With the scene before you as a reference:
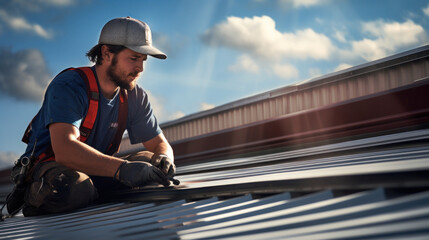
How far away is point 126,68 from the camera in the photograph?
9.55 feet

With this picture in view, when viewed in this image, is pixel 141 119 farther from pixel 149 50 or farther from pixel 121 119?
pixel 149 50

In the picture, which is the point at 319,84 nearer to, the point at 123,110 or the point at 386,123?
the point at 386,123

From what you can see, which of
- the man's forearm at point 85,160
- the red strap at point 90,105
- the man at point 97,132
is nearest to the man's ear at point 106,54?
the man at point 97,132

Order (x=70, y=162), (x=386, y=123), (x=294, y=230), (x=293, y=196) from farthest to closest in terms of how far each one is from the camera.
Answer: (x=386, y=123) < (x=70, y=162) < (x=293, y=196) < (x=294, y=230)

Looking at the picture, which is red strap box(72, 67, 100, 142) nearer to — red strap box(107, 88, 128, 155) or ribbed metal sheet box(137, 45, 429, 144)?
red strap box(107, 88, 128, 155)

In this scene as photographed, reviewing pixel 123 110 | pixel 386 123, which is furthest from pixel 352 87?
pixel 123 110

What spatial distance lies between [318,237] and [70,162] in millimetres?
1867

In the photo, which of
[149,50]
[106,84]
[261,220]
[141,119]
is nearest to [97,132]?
[106,84]

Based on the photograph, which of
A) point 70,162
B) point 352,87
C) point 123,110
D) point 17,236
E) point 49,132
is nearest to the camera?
point 17,236

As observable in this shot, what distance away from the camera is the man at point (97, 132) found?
8.16ft

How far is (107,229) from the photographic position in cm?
173

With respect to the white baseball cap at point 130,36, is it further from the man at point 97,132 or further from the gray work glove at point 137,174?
the gray work glove at point 137,174

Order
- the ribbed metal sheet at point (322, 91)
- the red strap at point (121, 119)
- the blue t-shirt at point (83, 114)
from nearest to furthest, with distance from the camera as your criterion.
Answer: the blue t-shirt at point (83, 114), the red strap at point (121, 119), the ribbed metal sheet at point (322, 91)

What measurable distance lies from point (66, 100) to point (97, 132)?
17.2 inches
